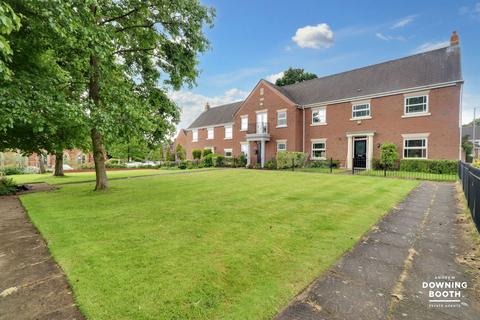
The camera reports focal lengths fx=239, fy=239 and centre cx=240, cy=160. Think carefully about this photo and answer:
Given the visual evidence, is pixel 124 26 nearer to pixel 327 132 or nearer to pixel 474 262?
pixel 474 262

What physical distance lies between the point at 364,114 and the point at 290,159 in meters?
7.34

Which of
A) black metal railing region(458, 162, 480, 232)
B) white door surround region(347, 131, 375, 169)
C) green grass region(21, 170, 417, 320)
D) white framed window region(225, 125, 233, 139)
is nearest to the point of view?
green grass region(21, 170, 417, 320)

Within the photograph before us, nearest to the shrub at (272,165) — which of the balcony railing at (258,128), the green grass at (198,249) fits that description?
the balcony railing at (258,128)

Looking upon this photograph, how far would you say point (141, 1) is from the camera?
10.2 metres

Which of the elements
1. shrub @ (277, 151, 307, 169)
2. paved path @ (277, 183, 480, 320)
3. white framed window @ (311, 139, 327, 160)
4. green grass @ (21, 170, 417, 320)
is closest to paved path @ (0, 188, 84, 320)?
green grass @ (21, 170, 417, 320)

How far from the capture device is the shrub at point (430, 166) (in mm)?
15659

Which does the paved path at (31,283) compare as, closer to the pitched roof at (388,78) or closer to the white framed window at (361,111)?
the white framed window at (361,111)

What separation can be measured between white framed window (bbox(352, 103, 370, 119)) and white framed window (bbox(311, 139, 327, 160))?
3.55m

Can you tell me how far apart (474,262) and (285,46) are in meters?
22.8

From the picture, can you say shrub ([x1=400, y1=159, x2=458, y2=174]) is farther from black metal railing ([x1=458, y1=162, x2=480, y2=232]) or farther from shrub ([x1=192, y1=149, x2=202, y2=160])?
shrub ([x1=192, y1=149, x2=202, y2=160])

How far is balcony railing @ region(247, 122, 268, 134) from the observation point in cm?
2661

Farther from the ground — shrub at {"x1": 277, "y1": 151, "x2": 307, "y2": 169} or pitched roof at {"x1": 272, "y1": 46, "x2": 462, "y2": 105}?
pitched roof at {"x1": 272, "y1": 46, "x2": 462, "y2": 105}

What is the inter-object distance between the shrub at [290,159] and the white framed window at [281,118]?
4268 mm

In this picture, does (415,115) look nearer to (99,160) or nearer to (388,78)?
(388,78)
